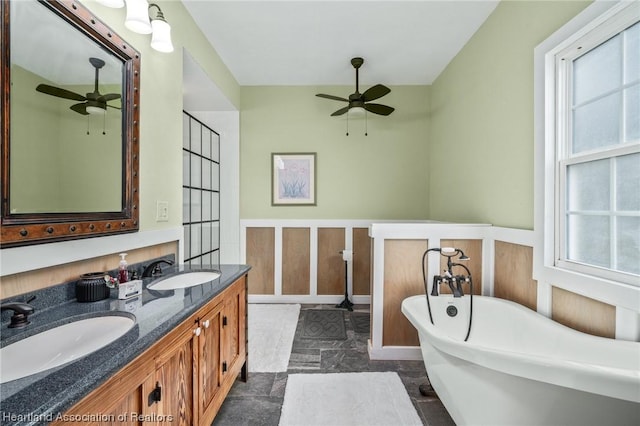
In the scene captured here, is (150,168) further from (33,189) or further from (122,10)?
(122,10)

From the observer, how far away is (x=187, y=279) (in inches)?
69.7

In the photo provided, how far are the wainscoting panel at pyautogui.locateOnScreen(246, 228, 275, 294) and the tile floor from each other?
961 mm

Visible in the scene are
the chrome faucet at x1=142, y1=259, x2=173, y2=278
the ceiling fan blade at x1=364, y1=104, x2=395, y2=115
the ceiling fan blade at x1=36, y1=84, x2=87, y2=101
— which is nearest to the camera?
the ceiling fan blade at x1=36, y1=84, x2=87, y2=101

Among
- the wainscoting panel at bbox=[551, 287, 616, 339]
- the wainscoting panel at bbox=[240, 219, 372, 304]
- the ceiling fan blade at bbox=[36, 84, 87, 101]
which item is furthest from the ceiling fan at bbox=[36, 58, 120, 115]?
the wainscoting panel at bbox=[551, 287, 616, 339]

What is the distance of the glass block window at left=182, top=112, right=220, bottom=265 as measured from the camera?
2.91 m

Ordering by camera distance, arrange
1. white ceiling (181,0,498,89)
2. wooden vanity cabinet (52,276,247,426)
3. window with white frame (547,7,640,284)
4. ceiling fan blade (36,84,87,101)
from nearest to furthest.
Result: wooden vanity cabinet (52,276,247,426)
ceiling fan blade (36,84,87,101)
window with white frame (547,7,640,284)
white ceiling (181,0,498,89)

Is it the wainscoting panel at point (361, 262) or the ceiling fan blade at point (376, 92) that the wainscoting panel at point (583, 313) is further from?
the ceiling fan blade at point (376, 92)

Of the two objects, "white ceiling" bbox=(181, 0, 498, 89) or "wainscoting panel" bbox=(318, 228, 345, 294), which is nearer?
Answer: "white ceiling" bbox=(181, 0, 498, 89)

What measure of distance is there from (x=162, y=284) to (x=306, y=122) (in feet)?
8.96

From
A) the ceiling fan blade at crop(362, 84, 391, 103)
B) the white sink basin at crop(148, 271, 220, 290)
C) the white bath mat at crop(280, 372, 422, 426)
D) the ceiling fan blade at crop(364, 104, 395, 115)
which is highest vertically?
the ceiling fan blade at crop(362, 84, 391, 103)

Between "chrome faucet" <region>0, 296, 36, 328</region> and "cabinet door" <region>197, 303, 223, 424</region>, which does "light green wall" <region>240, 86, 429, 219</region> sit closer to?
"cabinet door" <region>197, 303, 223, 424</region>

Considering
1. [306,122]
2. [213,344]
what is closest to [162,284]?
[213,344]

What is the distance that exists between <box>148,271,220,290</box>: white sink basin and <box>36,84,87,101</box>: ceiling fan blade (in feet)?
3.29

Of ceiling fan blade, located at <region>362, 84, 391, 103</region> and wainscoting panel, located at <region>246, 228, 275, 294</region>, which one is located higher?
A: ceiling fan blade, located at <region>362, 84, 391, 103</region>
